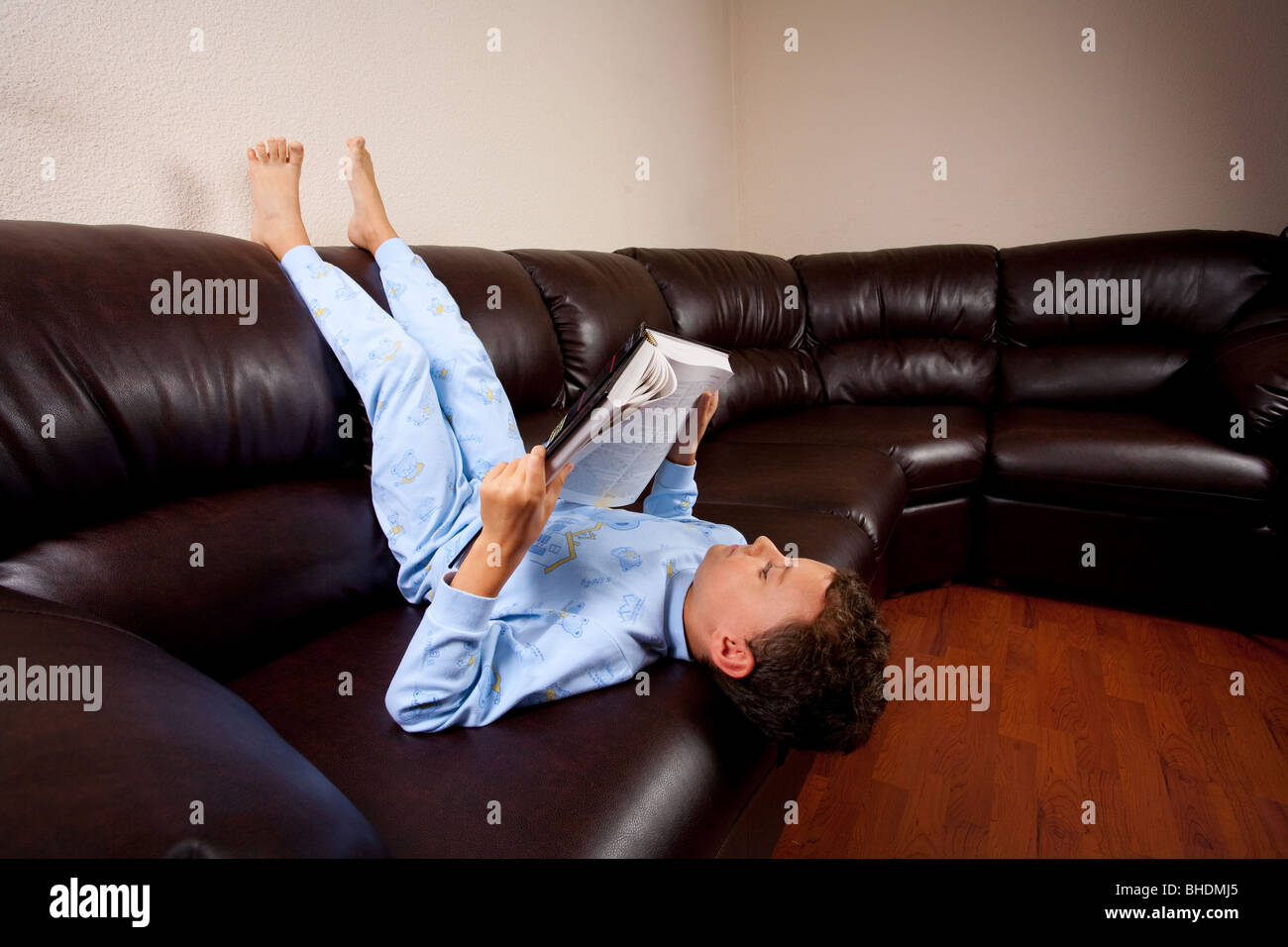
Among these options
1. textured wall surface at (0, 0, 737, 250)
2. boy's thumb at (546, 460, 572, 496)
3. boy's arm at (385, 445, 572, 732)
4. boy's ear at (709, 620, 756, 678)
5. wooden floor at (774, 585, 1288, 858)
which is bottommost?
wooden floor at (774, 585, 1288, 858)

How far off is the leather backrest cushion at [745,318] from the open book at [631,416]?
111cm

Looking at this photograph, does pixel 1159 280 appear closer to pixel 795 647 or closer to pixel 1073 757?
pixel 1073 757

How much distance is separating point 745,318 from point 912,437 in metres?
0.77

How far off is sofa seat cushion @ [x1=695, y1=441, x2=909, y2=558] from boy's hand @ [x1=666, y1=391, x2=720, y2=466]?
0.62 feet

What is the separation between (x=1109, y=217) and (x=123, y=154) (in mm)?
3312

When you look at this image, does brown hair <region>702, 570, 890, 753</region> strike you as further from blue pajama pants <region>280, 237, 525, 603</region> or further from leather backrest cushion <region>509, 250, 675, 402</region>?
leather backrest cushion <region>509, 250, 675, 402</region>

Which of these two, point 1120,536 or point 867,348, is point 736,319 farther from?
point 1120,536

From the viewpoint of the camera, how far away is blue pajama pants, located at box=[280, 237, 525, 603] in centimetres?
104

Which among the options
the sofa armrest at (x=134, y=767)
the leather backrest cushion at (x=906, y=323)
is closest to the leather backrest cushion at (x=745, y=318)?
the leather backrest cushion at (x=906, y=323)

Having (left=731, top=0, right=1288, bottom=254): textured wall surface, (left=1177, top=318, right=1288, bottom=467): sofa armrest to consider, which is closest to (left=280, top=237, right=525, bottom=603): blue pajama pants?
(left=1177, top=318, right=1288, bottom=467): sofa armrest

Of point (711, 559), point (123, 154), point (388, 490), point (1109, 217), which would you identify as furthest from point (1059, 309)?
point (123, 154)

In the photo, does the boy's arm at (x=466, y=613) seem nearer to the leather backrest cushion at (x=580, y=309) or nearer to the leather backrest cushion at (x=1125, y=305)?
the leather backrest cushion at (x=580, y=309)
